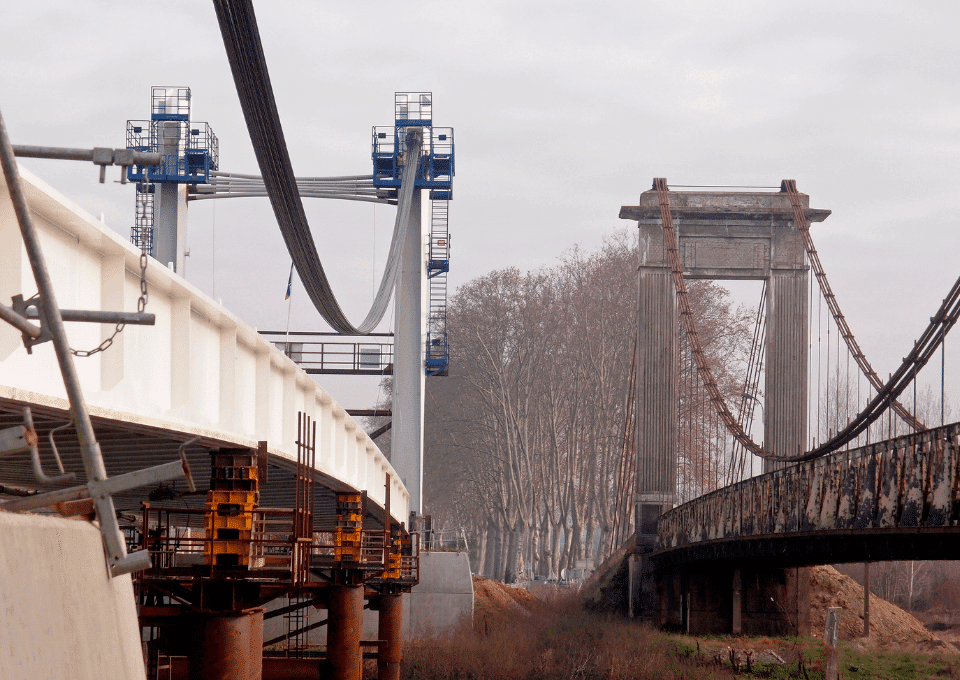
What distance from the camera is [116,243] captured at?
9.74 meters

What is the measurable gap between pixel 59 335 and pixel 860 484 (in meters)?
13.8

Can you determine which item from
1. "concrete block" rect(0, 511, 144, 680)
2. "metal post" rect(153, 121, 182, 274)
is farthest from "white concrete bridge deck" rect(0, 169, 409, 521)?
"metal post" rect(153, 121, 182, 274)

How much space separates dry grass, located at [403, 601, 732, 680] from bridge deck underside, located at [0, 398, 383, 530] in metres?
4.82

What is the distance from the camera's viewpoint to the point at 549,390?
5794 cm

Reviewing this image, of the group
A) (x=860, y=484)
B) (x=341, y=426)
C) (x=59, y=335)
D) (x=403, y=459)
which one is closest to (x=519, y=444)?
(x=403, y=459)

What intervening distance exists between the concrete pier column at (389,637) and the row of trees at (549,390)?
28.6m

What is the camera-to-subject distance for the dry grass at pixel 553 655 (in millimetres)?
26016

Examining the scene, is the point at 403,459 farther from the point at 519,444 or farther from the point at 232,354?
the point at 232,354

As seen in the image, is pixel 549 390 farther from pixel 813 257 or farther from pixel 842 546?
pixel 842 546

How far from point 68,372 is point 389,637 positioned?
2235 centimetres

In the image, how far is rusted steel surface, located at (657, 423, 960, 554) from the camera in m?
13.8

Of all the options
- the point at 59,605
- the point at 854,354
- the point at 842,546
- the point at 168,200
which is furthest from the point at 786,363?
the point at 59,605

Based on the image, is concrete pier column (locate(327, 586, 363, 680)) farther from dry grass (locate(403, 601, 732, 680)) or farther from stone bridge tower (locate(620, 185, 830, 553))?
stone bridge tower (locate(620, 185, 830, 553))

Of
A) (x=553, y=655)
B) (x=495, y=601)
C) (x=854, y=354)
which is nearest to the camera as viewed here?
(x=553, y=655)
